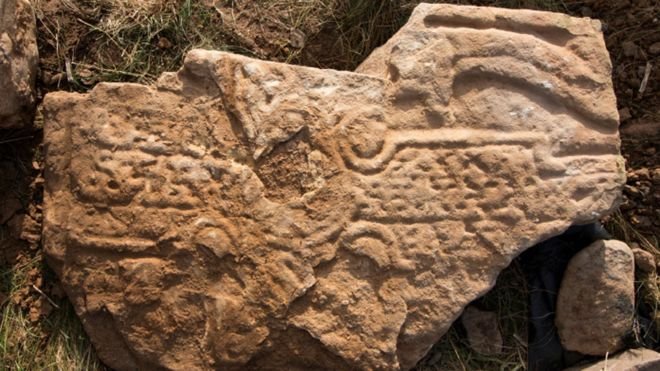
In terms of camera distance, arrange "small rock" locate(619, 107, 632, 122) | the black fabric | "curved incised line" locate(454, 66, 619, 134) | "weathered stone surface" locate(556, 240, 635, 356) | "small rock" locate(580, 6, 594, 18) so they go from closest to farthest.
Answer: "curved incised line" locate(454, 66, 619, 134), "weathered stone surface" locate(556, 240, 635, 356), the black fabric, "small rock" locate(619, 107, 632, 122), "small rock" locate(580, 6, 594, 18)

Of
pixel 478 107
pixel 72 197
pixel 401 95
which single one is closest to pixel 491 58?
pixel 478 107

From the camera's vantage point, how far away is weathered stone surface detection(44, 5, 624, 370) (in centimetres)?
219

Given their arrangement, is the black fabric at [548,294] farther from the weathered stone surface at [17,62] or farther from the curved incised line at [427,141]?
the weathered stone surface at [17,62]

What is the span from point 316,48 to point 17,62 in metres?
1.24

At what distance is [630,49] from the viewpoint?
2.99 metres

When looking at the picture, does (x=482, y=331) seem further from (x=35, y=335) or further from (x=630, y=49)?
(x=35, y=335)

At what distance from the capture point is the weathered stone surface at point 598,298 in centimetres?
248

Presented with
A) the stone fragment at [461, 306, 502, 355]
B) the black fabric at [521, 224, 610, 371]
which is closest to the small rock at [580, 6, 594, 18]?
Answer: the black fabric at [521, 224, 610, 371]

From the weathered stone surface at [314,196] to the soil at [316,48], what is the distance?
0.51 meters

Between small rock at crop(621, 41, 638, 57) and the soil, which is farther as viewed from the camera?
small rock at crop(621, 41, 638, 57)

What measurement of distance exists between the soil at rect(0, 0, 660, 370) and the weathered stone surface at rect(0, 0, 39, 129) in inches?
6.4

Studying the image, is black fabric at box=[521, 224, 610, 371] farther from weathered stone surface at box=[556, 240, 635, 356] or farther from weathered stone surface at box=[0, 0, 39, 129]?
weathered stone surface at box=[0, 0, 39, 129]

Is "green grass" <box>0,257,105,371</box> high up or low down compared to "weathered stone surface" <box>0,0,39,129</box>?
down

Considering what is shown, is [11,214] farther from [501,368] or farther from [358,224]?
[501,368]
